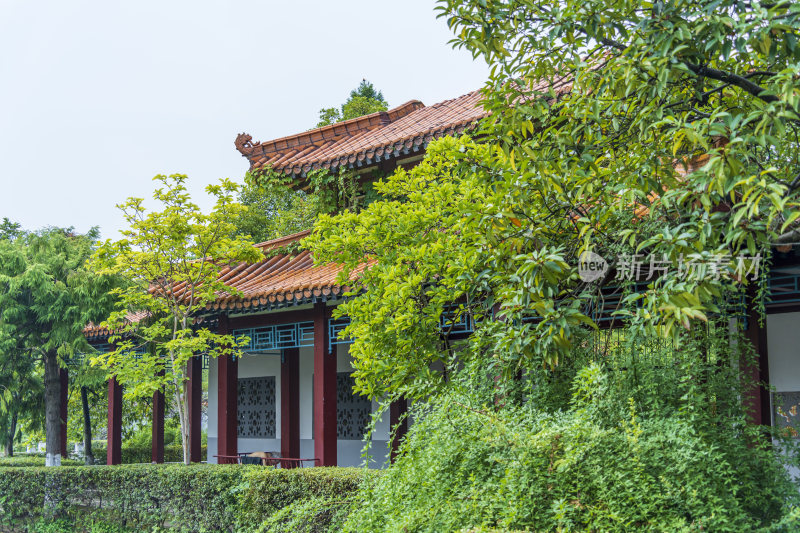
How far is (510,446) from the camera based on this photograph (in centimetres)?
448

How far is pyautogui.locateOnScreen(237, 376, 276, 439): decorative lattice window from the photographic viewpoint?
13312mm

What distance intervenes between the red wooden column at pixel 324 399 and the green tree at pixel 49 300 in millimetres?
4534

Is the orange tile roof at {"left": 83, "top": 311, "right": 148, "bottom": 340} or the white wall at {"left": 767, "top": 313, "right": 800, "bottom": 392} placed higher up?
the orange tile roof at {"left": 83, "top": 311, "right": 148, "bottom": 340}

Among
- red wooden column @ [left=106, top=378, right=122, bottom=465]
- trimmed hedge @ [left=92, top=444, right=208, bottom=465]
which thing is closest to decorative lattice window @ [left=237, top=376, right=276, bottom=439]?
red wooden column @ [left=106, top=378, right=122, bottom=465]

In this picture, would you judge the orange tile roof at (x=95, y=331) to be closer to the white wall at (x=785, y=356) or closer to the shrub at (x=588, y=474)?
the shrub at (x=588, y=474)

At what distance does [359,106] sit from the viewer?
23.8m

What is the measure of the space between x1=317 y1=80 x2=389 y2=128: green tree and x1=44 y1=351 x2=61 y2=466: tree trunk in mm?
12160

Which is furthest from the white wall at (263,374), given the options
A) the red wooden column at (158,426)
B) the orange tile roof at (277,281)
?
the orange tile roof at (277,281)

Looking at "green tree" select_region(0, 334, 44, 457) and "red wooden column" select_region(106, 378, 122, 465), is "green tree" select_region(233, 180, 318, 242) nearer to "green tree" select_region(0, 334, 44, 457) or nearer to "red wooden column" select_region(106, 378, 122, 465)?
"green tree" select_region(0, 334, 44, 457)

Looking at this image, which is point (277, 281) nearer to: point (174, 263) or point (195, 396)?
point (174, 263)

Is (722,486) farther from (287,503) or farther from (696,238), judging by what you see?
(287,503)

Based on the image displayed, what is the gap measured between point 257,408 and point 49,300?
3773 millimetres

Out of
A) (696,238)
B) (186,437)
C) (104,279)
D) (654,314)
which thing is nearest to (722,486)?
(654,314)

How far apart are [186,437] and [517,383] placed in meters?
5.77
